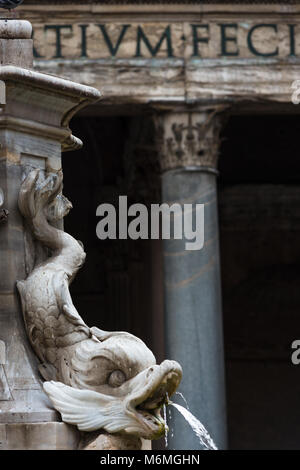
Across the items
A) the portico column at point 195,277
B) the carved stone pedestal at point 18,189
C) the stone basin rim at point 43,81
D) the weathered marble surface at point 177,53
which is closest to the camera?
the carved stone pedestal at point 18,189

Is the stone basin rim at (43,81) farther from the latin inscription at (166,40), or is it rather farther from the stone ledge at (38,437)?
the latin inscription at (166,40)

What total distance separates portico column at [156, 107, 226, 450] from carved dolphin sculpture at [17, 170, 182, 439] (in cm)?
957

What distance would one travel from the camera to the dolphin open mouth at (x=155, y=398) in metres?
5.82

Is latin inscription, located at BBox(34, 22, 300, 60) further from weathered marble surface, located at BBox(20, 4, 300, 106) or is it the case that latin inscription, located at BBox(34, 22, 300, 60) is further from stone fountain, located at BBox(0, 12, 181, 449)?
stone fountain, located at BBox(0, 12, 181, 449)

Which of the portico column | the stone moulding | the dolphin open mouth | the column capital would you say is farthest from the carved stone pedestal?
the column capital

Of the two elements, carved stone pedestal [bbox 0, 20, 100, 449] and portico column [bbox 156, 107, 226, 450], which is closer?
carved stone pedestal [bbox 0, 20, 100, 449]

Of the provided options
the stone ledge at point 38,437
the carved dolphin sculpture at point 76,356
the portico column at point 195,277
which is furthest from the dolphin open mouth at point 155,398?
the portico column at point 195,277

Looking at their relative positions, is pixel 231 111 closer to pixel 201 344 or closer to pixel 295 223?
pixel 201 344

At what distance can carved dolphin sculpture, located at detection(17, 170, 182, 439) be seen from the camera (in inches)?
231

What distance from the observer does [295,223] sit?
23.0 meters

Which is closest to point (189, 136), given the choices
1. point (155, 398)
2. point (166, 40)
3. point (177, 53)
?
point (177, 53)
